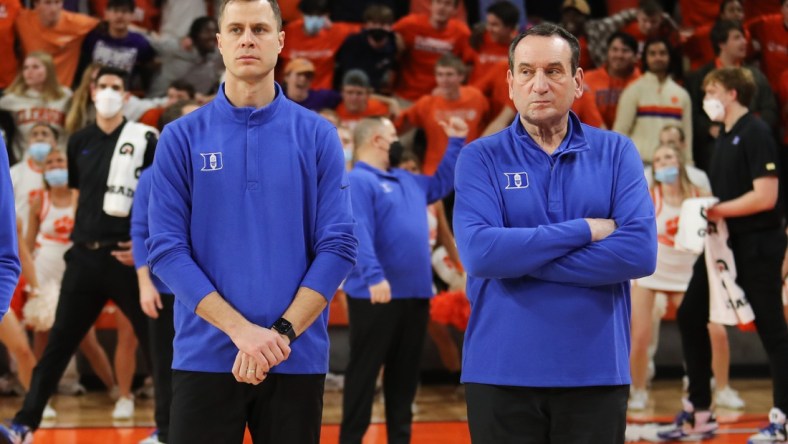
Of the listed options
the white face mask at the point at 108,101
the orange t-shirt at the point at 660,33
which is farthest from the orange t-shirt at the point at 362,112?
the white face mask at the point at 108,101

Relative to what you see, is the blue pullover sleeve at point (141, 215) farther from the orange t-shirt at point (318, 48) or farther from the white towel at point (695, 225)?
the orange t-shirt at point (318, 48)

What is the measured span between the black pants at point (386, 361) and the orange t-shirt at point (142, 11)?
18.9 ft

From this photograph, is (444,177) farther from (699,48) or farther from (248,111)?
(699,48)

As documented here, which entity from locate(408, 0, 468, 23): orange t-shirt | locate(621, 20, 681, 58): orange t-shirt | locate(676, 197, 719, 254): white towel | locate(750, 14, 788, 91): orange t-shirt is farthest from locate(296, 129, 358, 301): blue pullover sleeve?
locate(750, 14, 788, 91): orange t-shirt

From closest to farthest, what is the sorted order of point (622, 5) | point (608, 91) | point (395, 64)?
point (608, 91)
point (395, 64)
point (622, 5)

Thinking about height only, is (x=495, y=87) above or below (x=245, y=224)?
above

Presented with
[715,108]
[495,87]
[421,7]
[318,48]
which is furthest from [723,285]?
[421,7]

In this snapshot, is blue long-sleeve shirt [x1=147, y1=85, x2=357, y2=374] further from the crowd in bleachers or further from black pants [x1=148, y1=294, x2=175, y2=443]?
the crowd in bleachers

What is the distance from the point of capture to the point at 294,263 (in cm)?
330

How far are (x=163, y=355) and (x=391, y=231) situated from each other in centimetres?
142

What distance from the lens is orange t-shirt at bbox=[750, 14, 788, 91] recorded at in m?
10.8

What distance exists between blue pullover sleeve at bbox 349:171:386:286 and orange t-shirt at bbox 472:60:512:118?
4.30 metres

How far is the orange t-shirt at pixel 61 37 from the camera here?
10352 millimetres

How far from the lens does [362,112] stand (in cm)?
988
